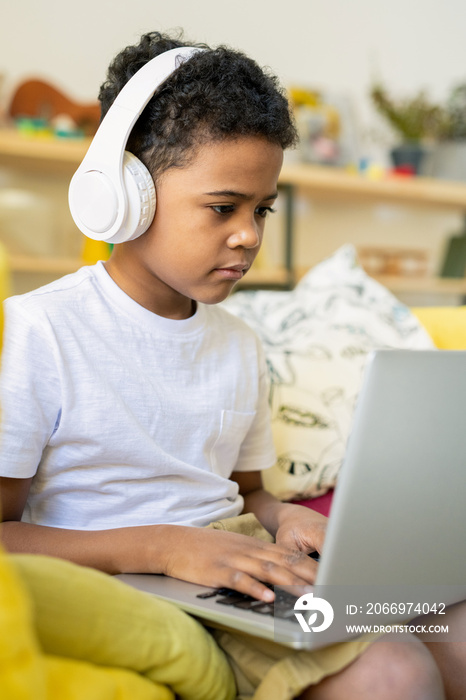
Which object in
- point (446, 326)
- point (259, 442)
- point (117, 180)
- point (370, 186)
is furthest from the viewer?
point (370, 186)

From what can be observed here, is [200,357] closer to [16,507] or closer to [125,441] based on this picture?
[125,441]

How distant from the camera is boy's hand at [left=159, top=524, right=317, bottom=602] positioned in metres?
0.68

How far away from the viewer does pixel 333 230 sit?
291cm

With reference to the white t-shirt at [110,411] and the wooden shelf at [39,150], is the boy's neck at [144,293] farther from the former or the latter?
the wooden shelf at [39,150]

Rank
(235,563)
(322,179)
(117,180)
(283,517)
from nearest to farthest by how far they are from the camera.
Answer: (235,563) < (117,180) < (283,517) < (322,179)

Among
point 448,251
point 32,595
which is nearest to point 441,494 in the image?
point 32,595

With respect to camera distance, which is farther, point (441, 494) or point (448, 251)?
point (448, 251)

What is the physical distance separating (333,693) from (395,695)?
0.18 feet

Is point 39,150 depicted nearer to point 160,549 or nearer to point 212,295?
point 212,295

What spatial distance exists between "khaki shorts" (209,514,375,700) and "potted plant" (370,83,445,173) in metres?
2.34

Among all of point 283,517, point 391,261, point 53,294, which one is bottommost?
point 283,517

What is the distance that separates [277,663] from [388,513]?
0.17 meters

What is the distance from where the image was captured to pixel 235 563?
703mm

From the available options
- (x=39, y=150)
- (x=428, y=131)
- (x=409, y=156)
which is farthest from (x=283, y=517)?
(x=428, y=131)
